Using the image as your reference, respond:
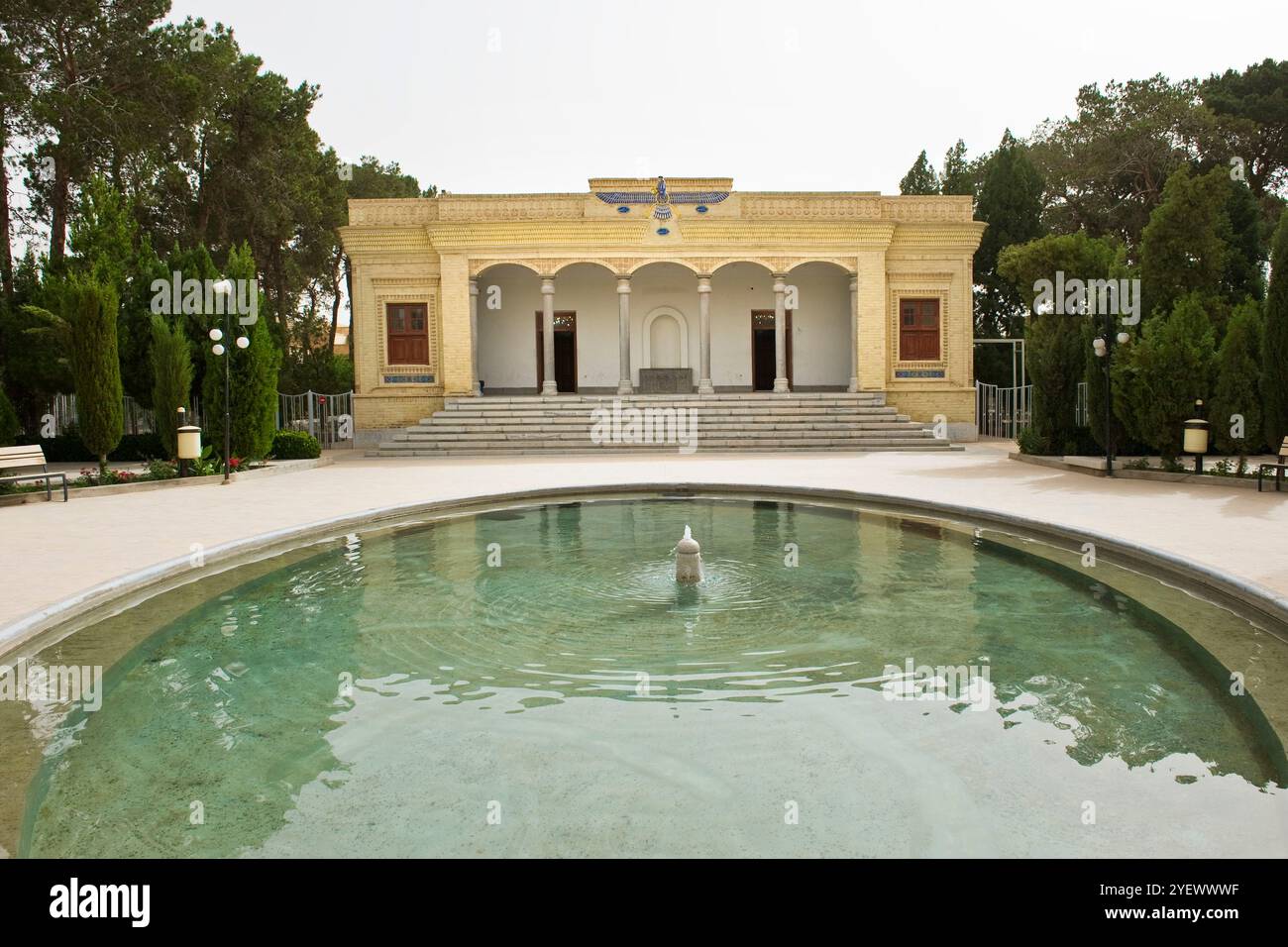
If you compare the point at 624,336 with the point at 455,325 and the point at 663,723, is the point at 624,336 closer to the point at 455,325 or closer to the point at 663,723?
the point at 455,325

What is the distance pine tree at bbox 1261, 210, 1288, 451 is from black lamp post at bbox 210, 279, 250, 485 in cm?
1493

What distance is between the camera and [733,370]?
2608 centimetres

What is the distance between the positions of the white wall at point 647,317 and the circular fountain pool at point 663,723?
1894 cm

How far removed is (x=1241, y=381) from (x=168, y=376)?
16.4 m

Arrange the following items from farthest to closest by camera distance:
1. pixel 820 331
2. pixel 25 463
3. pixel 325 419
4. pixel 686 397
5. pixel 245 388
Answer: pixel 820 331
pixel 325 419
pixel 686 397
pixel 245 388
pixel 25 463

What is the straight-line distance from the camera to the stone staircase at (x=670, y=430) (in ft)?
66.9

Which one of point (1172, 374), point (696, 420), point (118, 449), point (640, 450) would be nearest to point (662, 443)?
point (640, 450)

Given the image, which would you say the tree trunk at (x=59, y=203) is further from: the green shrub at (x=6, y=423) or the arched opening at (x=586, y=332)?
the arched opening at (x=586, y=332)

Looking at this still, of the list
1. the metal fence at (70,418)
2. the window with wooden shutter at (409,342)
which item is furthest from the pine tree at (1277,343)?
the metal fence at (70,418)

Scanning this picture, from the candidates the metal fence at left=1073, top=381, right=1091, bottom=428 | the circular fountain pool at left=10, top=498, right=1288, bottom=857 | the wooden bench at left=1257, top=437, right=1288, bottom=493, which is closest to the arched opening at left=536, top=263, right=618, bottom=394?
the metal fence at left=1073, top=381, right=1091, bottom=428

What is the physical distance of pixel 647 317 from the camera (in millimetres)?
25844
